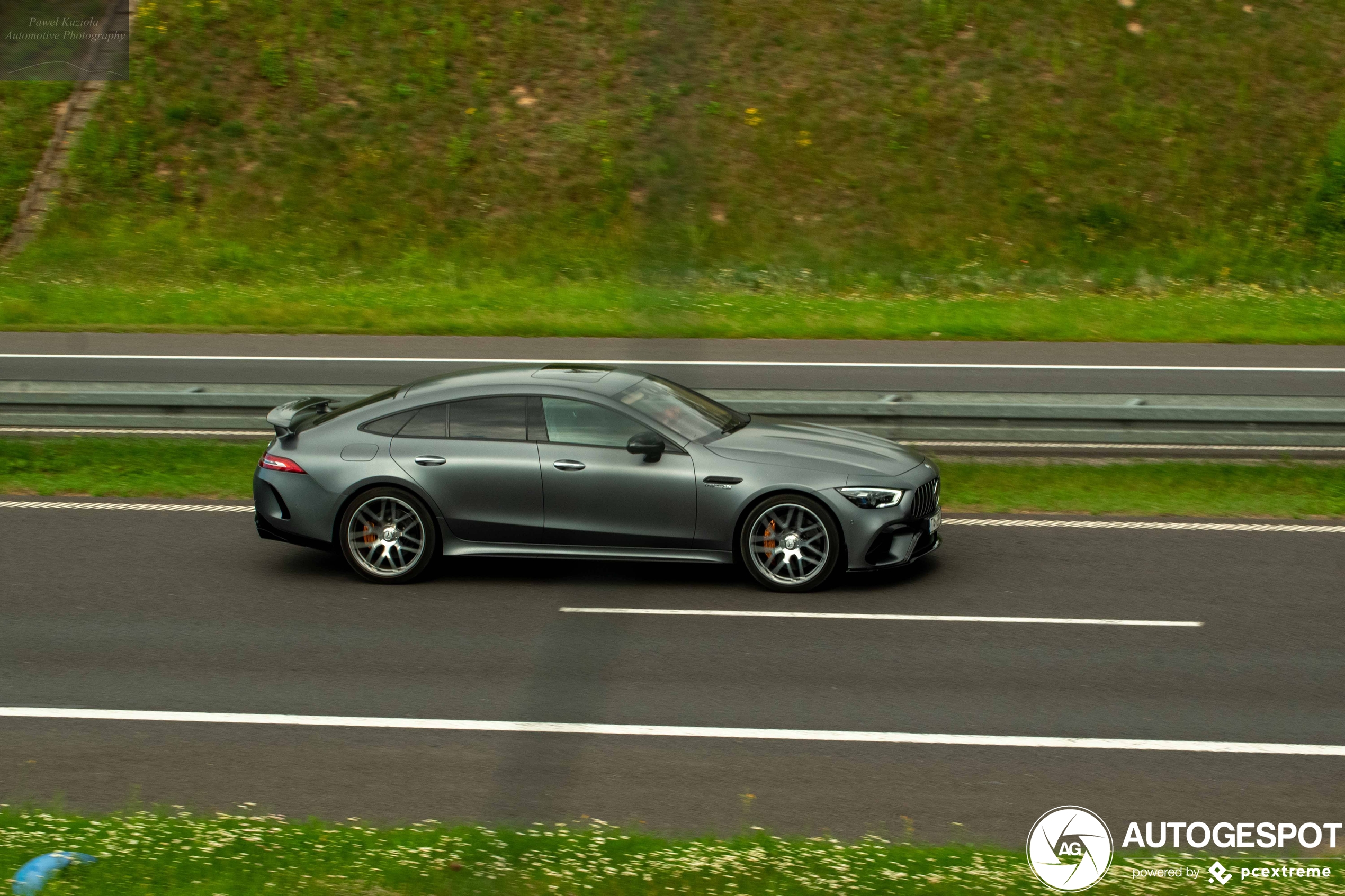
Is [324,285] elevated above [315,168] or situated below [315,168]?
below

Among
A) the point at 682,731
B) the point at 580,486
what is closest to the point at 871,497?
the point at 580,486

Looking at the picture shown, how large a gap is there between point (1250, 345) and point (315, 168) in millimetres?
18701

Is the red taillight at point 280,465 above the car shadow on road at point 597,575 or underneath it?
above

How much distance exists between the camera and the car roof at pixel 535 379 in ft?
31.2

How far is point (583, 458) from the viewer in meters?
9.23

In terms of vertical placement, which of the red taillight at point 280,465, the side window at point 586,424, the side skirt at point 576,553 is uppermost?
the side window at point 586,424

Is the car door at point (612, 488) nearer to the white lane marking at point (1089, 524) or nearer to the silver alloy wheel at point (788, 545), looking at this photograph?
the silver alloy wheel at point (788, 545)

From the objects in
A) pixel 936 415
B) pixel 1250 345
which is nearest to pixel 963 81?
pixel 1250 345

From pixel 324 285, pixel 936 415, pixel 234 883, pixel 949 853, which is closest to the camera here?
pixel 234 883

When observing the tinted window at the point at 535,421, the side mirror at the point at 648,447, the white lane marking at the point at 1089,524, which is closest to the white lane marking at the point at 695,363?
the white lane marking at the point at 1089,524

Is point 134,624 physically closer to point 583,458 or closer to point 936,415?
point 583,458

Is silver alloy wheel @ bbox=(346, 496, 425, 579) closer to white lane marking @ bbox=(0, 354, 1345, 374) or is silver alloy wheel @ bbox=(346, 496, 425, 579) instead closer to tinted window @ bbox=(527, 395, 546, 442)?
tinted window @ bbox=(527, 395, 546, 442)

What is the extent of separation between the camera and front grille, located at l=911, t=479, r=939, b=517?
9078mm

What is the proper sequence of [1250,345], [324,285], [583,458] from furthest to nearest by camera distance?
[324,285] < [1250,345] < [583,458]
